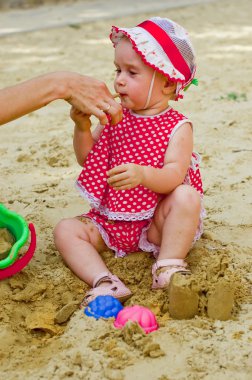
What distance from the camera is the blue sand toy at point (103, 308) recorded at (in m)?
2.21

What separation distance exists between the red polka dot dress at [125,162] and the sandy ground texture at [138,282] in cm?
9

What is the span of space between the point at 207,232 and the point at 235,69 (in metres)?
2.77

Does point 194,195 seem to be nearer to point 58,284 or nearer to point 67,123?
point 58,284

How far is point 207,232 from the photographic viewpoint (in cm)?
276

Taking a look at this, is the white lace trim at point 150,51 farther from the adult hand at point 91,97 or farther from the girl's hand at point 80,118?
the girl's hand at point 80,118

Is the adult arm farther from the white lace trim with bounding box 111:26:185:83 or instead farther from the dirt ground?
the dirt ground

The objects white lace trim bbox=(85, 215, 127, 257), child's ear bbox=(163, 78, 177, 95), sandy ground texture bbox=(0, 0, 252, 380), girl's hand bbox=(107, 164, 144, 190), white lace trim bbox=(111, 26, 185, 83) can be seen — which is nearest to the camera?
sandy ground texture bbox=(0, 0, 252, 380)

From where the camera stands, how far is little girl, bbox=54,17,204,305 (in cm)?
238

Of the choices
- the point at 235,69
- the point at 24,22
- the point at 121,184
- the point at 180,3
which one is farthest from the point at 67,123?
the point at 180,3

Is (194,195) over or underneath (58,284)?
over

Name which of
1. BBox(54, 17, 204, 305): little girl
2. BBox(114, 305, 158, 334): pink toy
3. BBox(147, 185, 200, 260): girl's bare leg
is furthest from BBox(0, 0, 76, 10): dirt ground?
BBox(114, 305, 158, 334): pink toy

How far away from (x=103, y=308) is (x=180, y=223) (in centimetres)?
43

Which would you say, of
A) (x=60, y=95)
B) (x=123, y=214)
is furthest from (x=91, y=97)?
(x=123, y=214)

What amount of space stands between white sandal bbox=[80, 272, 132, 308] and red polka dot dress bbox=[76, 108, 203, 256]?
0.21 m
